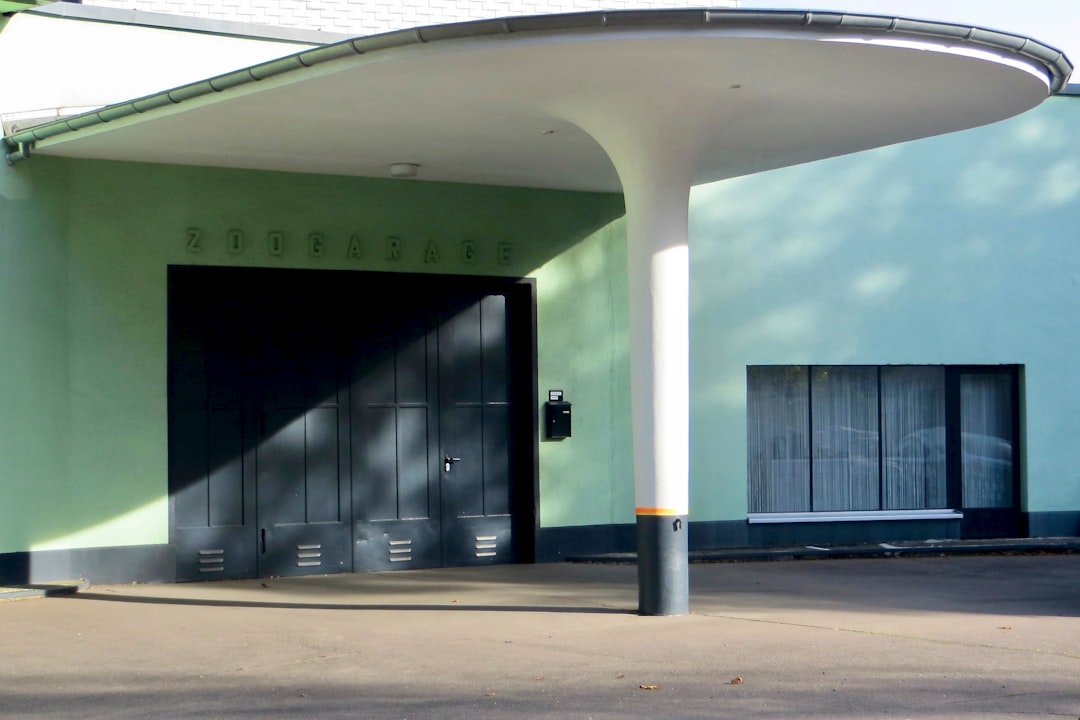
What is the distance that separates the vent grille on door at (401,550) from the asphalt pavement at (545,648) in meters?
0.41

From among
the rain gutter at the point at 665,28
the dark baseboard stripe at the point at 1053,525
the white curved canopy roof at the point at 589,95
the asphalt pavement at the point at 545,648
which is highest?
the rain gutter at the point at 665,28

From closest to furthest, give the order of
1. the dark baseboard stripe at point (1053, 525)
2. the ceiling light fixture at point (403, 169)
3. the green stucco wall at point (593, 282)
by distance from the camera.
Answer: the green stucco wall at point (593, 282) < the ceiling light fixture at point (403, 169) < the dark baseboard stripe at point (1053, 525)

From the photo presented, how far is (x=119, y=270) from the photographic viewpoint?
12.5 m

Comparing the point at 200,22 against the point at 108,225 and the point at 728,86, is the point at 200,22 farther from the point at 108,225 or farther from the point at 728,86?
the point at 728,86

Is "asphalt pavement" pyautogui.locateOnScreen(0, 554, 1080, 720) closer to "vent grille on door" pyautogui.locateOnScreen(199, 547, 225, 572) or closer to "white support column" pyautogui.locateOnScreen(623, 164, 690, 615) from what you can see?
"vent grille on door" pyautogui.locateOnScreen(199, 547, 225, 572)

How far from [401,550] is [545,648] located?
4.77 metres

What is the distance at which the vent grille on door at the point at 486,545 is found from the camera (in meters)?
14.2

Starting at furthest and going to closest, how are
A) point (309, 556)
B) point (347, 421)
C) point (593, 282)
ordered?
1. point (593, 282)
2. point (347, 421)
3. point (309, 556)

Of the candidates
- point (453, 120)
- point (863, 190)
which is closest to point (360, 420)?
point (453, 120)

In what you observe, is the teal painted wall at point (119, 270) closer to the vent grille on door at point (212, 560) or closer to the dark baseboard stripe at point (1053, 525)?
the vent grille on door at point (212, 560)

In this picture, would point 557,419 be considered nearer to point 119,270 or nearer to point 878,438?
point 878,438

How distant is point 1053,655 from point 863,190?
839 cm

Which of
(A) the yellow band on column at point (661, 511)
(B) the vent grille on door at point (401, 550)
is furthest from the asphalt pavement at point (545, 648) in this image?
(A) the yellow band on column at point (661, 511)

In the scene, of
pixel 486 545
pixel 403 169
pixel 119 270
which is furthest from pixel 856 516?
pixel 119 270
